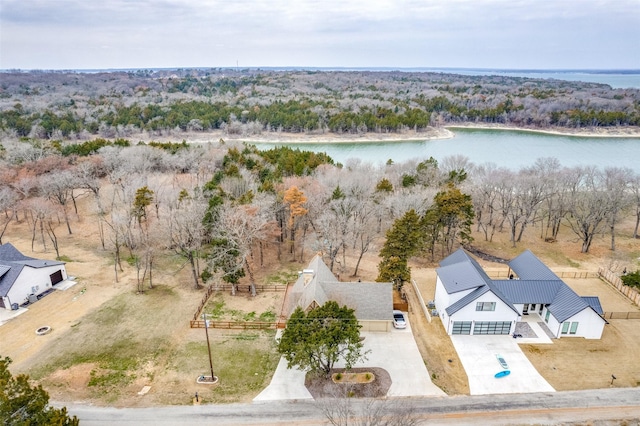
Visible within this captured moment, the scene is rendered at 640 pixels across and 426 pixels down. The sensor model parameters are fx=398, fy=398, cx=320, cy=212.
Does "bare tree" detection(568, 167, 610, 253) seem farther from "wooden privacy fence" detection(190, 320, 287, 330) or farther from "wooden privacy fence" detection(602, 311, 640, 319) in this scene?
"wooden privacy fence" detection(190, 320, 287, 330)

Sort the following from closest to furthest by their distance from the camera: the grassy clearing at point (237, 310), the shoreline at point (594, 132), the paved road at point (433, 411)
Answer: the paved road at point (433, 411) → the grassy clearing at point (237, 310) → the shoreline at point (594, 132)

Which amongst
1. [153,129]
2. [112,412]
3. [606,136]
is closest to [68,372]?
[112,412]

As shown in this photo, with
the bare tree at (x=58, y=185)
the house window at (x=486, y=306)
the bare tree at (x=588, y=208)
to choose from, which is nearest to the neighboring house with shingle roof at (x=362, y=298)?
the house window at (x=486, y=306)

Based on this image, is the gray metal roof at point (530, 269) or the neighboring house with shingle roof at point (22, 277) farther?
the gray metal roof at point (530, 269)

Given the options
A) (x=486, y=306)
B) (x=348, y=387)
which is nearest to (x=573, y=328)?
(x=486, y=306)

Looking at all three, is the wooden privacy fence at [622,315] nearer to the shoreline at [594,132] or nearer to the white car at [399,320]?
the white car at [399,320]
